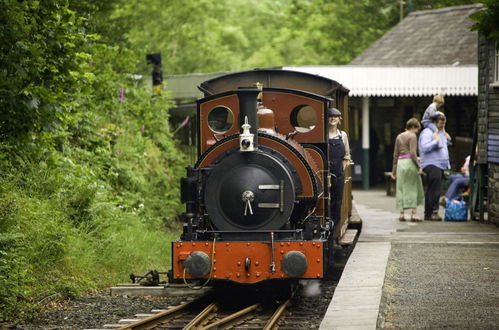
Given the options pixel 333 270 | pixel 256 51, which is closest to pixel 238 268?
pixel 333 270

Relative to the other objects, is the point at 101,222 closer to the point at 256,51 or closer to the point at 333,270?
the point at 333,270

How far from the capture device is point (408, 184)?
15883mm

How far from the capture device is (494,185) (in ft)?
51.6

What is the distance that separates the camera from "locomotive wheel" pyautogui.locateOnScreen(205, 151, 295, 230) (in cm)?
979

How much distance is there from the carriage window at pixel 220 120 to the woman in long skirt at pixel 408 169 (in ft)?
17.9

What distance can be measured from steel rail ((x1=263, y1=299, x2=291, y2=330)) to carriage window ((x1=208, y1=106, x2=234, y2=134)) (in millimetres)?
2044

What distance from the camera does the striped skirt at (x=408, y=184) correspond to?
15805 millimetres

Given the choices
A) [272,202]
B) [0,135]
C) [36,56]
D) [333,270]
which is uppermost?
[36,56]

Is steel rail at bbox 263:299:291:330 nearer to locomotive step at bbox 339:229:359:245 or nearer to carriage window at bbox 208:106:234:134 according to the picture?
locomotive step at bbox 339:229:359:245

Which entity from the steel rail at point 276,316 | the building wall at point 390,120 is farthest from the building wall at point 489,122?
the building wall at point 390,120

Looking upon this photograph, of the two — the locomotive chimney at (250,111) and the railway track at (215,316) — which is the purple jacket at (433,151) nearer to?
the railway track at (215,316)

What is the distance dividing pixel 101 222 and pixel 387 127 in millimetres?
17459

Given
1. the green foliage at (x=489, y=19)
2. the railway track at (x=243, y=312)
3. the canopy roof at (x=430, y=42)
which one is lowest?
the railway track at (x=243, y=312)

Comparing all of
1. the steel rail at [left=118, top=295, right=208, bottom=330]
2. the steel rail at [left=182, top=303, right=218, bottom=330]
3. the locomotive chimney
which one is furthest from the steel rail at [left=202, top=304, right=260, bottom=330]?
the locomotive chimney
